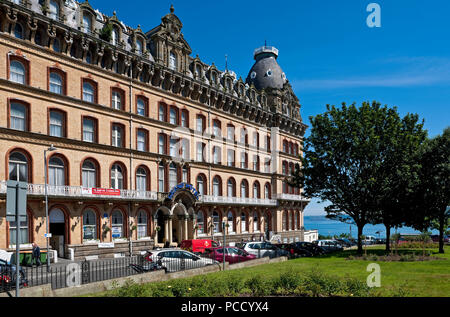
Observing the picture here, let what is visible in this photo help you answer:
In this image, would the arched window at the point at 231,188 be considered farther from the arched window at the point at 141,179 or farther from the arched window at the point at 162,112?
the arched window at the point at 141,179

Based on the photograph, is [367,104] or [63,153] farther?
[367,104]

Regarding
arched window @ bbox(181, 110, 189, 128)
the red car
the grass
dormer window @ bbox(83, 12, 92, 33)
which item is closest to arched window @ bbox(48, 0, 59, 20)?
dormer window @ bbox(83, 12, 92, 33)

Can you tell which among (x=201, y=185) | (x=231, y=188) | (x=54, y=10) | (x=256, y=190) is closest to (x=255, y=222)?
(x=256, y=190)

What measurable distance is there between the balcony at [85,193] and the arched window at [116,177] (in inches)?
42.0

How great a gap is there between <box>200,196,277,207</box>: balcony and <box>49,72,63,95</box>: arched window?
19.8m

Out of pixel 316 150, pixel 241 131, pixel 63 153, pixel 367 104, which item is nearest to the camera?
pixel 63 153

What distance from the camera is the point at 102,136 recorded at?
36.4m

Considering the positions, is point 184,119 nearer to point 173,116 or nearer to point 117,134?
point 173,116

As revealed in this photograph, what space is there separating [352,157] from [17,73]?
29499 mm

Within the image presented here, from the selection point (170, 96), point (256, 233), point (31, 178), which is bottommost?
point (256, 233)

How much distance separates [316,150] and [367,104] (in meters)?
6.38

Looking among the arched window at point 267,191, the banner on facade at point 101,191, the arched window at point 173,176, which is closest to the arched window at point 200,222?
the arched window at point 173,176
